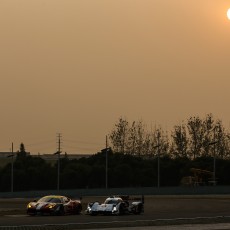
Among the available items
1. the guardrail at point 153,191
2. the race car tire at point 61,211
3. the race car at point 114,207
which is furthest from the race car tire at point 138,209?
the guardrail at point 153,191

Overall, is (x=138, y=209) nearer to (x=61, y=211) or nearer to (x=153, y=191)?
(x=61, y=211)

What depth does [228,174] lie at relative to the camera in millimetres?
121188

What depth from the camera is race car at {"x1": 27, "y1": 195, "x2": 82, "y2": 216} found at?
163 ft

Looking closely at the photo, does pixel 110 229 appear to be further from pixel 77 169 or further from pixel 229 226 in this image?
→ pixel 77 169

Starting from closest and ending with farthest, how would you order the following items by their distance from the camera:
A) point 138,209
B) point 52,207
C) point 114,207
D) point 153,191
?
point 114,207 → point 52,207 → point 138,209 → point 153,191

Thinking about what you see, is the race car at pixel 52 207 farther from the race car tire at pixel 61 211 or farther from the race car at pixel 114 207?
the race car at pixel 114 207

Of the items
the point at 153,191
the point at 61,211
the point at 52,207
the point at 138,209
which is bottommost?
the point at 61,211

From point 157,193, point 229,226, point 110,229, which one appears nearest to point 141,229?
point 110,229

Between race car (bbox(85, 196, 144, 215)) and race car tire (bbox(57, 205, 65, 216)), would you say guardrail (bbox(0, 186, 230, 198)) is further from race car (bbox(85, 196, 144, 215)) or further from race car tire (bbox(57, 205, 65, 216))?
race car tire (bbox(57, 205, 65, 216))

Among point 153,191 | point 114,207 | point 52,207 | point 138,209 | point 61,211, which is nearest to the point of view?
point 114,207

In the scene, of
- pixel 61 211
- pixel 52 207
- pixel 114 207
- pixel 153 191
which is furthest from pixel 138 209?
pixel 153 191

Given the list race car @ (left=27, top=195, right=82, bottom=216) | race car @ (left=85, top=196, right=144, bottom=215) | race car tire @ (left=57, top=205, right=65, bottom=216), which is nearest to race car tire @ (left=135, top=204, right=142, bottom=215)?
race car @ (left=85, top=196, right=144, bottom=215)

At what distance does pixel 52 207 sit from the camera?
50031 millimetres

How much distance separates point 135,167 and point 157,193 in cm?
3891
